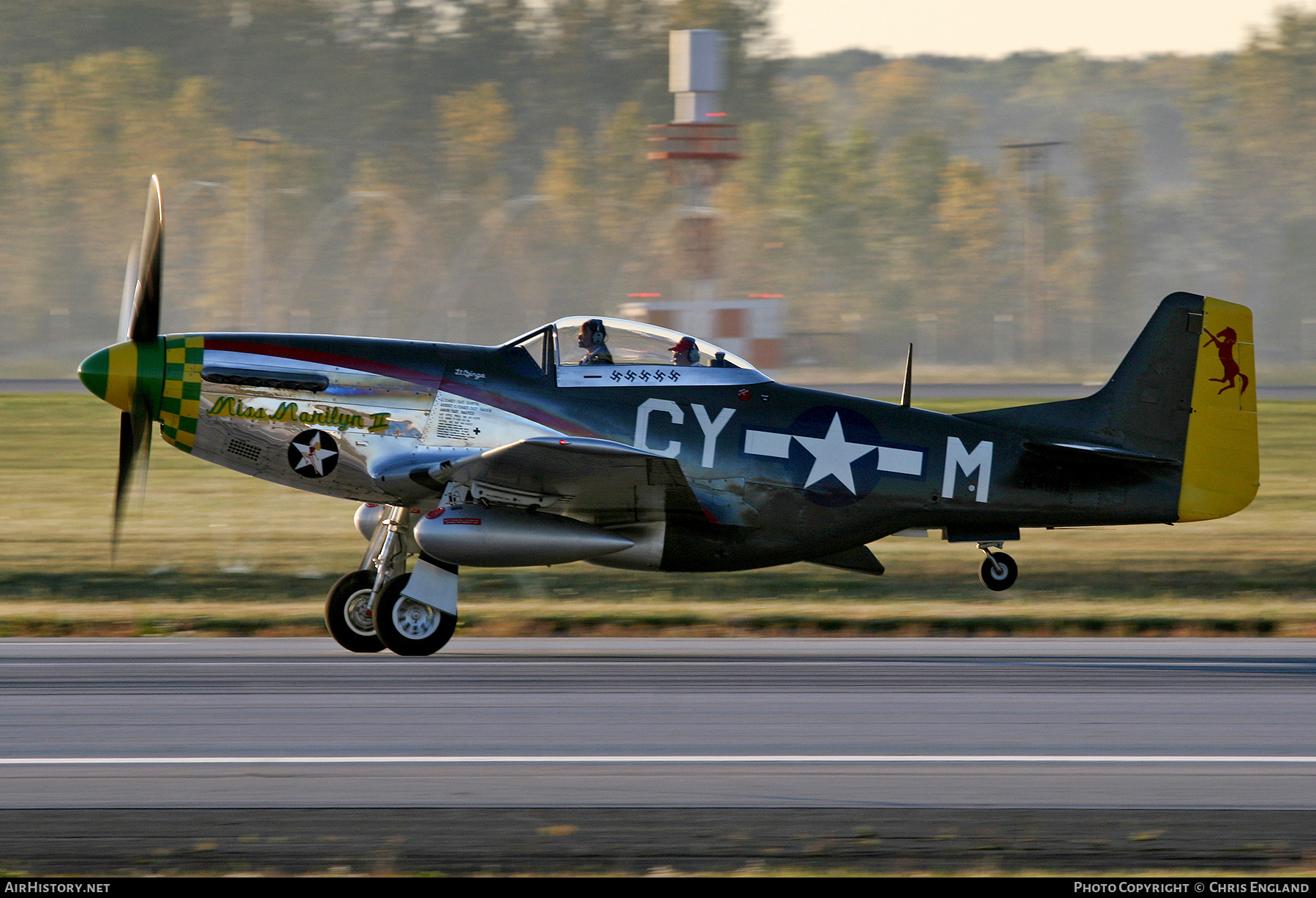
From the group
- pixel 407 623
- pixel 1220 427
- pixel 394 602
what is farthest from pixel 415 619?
pixel 1220 427

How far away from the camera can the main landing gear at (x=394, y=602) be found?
11234mm

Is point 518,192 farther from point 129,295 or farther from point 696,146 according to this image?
point 129,295

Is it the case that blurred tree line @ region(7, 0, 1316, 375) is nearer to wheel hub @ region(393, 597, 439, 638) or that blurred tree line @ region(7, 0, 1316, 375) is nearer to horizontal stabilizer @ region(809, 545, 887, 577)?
horizontal stabilizer @ region(809, 545, 887, 577)

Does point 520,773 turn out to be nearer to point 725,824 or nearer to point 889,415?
point 725,824

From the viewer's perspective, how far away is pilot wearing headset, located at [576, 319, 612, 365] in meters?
11.7

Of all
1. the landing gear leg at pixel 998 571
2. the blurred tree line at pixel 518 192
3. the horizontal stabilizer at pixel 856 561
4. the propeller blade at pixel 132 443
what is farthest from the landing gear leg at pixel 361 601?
the blurred tree line at pixel 518 192

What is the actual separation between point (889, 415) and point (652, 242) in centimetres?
7362

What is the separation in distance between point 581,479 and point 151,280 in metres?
3.71

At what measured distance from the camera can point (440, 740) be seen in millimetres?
8422

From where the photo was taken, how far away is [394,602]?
11.2 meters

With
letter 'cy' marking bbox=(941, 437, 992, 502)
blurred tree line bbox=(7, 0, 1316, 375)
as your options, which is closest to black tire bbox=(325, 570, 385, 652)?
letter 'cy' marking bbox=(941, 437, 992, 502)

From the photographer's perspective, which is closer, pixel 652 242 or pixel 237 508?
pixel 237 508

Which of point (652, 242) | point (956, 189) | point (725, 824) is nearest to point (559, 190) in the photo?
point (652, 242)
